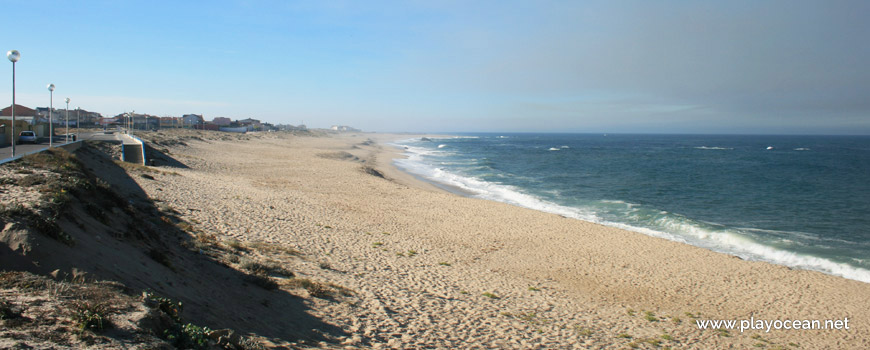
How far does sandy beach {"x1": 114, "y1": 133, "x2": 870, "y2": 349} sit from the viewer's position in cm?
820

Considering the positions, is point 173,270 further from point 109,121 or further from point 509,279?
point 109,121

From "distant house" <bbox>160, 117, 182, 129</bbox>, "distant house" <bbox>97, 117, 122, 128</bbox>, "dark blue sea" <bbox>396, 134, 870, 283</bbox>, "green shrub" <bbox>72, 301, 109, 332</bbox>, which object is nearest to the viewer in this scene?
"green shrub" <bbox>72, 301, 109, 332</bbox>

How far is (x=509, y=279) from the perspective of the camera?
1125cm

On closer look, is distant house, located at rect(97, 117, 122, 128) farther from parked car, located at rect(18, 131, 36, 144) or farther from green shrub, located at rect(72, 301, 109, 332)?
green shrub, located at rect(72, 301, 109, 332)

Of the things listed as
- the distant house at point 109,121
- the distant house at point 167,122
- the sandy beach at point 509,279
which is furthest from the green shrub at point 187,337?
the distant house at point 167,122

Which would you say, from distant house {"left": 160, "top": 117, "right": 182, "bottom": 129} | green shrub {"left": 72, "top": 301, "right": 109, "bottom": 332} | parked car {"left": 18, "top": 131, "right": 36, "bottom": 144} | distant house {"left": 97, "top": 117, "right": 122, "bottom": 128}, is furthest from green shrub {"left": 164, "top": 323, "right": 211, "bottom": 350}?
distant house {"left": 160, "top": 117, "right": 182, "bottom": 129}

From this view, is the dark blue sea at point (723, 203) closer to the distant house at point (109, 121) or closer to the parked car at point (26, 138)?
the parked car at point (26, 138)

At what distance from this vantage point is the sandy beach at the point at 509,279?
8195mm

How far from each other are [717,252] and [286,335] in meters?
14.7

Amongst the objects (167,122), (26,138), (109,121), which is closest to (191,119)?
(167,122)

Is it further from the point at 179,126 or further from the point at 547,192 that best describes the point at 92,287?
the point at 179,126

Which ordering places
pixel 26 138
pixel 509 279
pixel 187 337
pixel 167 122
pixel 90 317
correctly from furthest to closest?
pixel 167 122 → pixel 26 138 → pixel 509 279 → pixel 187 337 → pixel 90 317

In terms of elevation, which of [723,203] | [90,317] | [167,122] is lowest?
[723,203]

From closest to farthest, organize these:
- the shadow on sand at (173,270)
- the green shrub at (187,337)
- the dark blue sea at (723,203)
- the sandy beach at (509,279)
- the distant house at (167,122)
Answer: the green shrub at (187,337) < the shadow on sand at (173,270) < the sandy beach at (509,279) < the dark blue sea at (723,203) < the distant house at (167,122)
